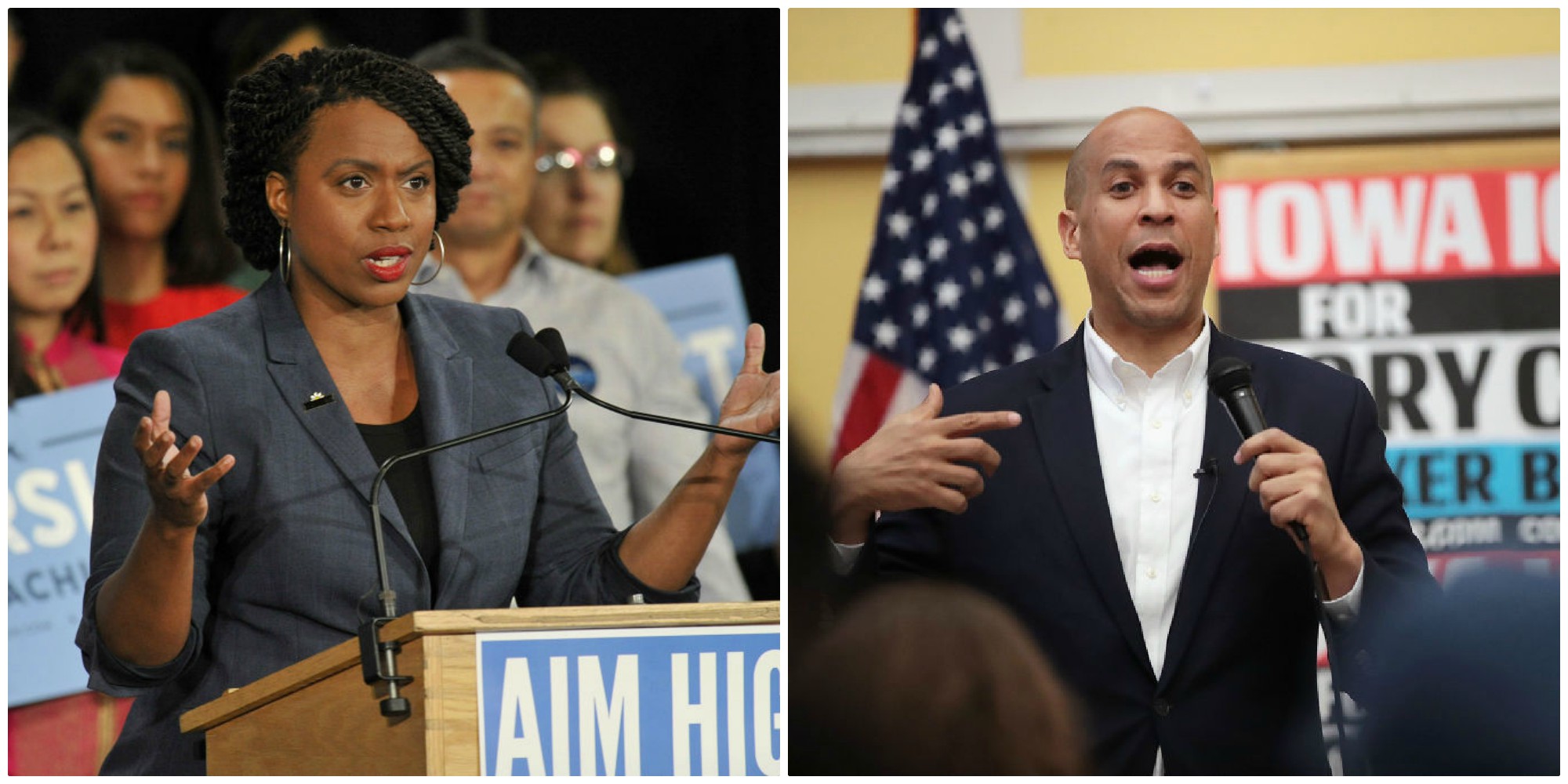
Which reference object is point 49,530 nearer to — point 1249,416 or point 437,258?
point 437,258

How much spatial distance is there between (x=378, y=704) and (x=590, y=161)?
151 centimetres

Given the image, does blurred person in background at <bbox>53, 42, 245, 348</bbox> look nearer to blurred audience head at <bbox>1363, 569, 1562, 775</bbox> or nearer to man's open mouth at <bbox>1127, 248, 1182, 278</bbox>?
man's open mouth at <bbox>1127, 248, 1182, 278</bbox>

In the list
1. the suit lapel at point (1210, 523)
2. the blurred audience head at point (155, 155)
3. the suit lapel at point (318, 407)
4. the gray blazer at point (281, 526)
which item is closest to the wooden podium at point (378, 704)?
the gray blazer at point (281, 526)

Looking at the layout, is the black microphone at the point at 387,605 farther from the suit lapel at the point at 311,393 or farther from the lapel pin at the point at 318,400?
the lapel pin at the point at 318,400

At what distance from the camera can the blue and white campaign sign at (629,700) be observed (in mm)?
2439

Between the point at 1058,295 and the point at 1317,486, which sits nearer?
the point at 1317,486

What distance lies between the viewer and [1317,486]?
2.80m

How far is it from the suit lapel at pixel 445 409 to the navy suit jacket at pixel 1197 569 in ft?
2.52

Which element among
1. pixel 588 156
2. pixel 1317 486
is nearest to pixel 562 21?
pixel 588 156

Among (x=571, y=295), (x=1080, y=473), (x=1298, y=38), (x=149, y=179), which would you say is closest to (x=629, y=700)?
(x=1080, y=473)

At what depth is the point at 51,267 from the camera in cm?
348

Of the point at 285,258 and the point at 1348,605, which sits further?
the point at 285,258

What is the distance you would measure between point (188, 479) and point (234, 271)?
3.27 ft

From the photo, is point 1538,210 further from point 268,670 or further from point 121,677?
point 121,677
